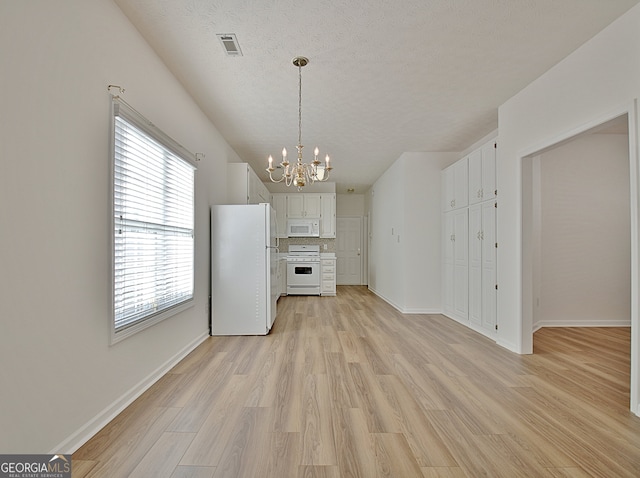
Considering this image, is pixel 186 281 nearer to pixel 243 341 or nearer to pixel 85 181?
pixel 243 341

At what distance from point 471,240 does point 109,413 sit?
13.6ft

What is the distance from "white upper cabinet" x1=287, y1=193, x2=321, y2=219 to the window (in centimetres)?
445

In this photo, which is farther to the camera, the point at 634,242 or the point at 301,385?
the point at 301,385

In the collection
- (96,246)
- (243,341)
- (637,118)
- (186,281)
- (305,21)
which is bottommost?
(243,341)

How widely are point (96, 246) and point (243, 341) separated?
2187 mm

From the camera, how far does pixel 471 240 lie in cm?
425

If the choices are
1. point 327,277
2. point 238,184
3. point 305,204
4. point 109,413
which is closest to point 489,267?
point 238,184

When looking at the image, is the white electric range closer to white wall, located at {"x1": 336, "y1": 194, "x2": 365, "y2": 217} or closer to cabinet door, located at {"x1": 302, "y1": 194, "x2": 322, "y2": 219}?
cabinet door, located at {"x1": 302, "y1": 194, "x2": 322, "y2": 219}

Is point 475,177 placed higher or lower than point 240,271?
higher

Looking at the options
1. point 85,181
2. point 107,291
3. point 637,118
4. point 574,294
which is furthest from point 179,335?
point 574,294

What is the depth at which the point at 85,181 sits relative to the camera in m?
1.77

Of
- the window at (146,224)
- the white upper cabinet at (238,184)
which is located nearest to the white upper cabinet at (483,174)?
the white upper cabinet at (238,184)

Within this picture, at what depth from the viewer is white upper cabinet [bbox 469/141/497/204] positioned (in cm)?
375

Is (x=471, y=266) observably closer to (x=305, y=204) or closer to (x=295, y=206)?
(x=305, y=204)
